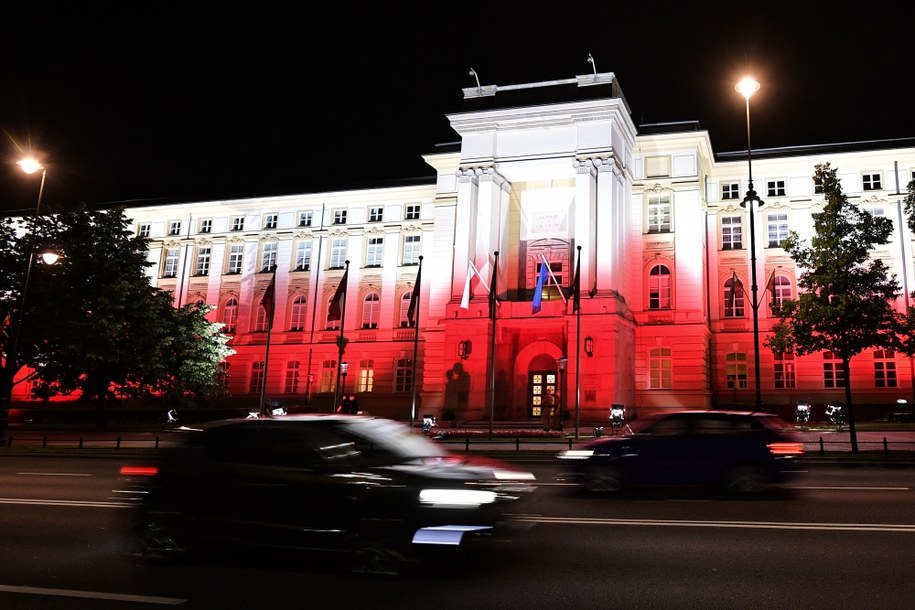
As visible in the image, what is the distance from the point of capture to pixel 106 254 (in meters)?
39.5

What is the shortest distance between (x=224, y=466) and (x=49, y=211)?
130 feet

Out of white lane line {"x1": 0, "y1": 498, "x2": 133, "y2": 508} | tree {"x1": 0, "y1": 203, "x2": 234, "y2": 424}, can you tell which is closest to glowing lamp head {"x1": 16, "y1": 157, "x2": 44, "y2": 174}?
tree {"x1": 0, "y1": 203, "x2": 234, "y2": 424}

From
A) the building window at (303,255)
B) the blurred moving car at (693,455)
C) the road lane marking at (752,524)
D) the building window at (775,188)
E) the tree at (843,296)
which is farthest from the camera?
the building window at (303,255)

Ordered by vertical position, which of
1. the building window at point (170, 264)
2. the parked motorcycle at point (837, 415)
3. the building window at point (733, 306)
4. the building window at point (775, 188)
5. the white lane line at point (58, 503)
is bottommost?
the white lane line at point (58, 503)

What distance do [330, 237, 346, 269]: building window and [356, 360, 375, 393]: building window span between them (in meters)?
8.19

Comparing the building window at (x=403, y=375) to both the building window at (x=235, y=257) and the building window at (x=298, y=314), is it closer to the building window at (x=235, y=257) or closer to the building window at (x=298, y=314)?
the building window at (x=298, y=314)

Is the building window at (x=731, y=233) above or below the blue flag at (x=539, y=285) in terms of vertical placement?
above

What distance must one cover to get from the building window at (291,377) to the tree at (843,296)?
116 feet

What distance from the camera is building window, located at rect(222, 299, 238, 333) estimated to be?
53.4 meters

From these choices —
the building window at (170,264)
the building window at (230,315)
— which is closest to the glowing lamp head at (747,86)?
the building window at (230,315)

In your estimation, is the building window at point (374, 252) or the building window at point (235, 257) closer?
the building window at point (374, 252)

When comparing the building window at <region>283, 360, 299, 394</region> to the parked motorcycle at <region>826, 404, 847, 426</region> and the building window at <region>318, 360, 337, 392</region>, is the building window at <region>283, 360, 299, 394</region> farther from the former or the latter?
the parked motorcycle at <region>826, 404, 847, 426</region>

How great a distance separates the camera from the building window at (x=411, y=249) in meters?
50.7

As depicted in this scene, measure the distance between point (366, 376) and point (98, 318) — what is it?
18.5 metres
